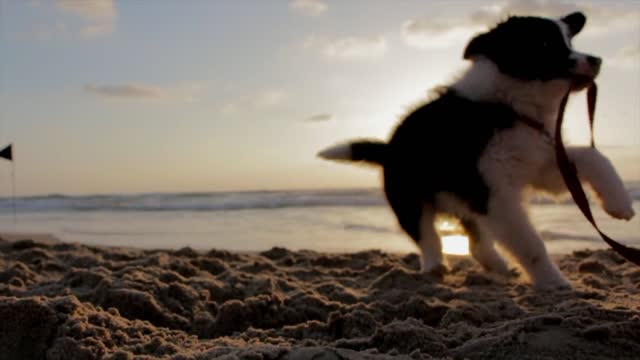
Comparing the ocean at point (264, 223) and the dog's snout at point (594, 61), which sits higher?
the dog's snout at point (594, 61)

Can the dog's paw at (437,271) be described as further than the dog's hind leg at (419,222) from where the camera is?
No

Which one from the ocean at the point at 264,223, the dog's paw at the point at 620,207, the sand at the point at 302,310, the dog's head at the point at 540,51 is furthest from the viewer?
the ocean at the point at 264,223

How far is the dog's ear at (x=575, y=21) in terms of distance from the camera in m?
4.27

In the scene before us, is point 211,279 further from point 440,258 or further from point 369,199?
point 369,199

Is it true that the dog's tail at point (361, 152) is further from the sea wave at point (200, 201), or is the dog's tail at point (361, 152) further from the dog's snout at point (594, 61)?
the sea wave at point (200, 201)

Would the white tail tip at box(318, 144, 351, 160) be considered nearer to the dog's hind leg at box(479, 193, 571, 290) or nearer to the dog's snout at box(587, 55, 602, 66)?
the dog's hind leg at box(479, 193, 571, 290)

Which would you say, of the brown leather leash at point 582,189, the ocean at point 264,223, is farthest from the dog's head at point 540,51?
the ocean at point 264,223

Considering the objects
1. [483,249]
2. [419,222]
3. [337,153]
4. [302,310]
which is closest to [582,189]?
[302,310]

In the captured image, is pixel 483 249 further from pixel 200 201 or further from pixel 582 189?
pixel 200 201

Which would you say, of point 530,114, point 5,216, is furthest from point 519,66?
point 5,216

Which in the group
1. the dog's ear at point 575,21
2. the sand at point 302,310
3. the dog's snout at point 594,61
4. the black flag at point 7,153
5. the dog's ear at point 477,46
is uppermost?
the dog's ear at point 575,21

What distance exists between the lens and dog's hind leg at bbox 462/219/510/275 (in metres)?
5.01

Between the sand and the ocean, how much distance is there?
97cm

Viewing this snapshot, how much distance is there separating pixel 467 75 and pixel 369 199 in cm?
1098
